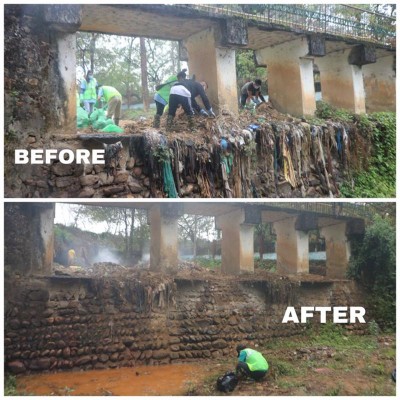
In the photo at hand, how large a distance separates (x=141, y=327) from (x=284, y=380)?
2257 millimetres

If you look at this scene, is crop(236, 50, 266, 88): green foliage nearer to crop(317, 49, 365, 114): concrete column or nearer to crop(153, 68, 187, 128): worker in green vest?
crop(317, 49, 365, 114): concrete column

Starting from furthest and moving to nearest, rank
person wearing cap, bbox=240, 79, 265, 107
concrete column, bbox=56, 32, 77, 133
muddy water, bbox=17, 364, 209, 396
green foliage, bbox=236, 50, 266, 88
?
green foliage, bbox=236, 50, 266, 88 < person wearing cap, bbox=240, 79, 265, 107 < concrete column, bbox=56, 32, 77, 133 < muddy water, bbox=17, 364, 209, 396

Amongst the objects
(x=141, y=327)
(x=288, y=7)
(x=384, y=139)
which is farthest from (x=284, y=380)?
(x=288, y=7)

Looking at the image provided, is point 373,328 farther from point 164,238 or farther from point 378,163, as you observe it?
point 164,238

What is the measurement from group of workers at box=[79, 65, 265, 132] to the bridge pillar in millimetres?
1435

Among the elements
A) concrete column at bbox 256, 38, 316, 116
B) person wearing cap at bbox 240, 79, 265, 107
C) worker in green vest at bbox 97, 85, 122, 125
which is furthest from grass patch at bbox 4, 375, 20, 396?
concrete column at bbox 256, 38, 316, 116

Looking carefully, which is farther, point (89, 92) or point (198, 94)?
point (198, 94)

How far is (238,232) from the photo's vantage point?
33.1 feet

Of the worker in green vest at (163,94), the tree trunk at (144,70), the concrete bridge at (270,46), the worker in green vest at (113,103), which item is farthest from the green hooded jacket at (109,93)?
the tree trunk at (144,70)

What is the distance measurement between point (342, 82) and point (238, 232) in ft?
14.2

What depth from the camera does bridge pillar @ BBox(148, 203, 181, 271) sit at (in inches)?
363

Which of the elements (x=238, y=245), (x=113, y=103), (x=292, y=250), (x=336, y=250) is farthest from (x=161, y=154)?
(x=336, y=250)

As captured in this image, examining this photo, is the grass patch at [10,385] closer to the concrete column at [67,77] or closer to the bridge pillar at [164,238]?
the bridge pillar at [164,238]

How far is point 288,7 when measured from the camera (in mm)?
10367
